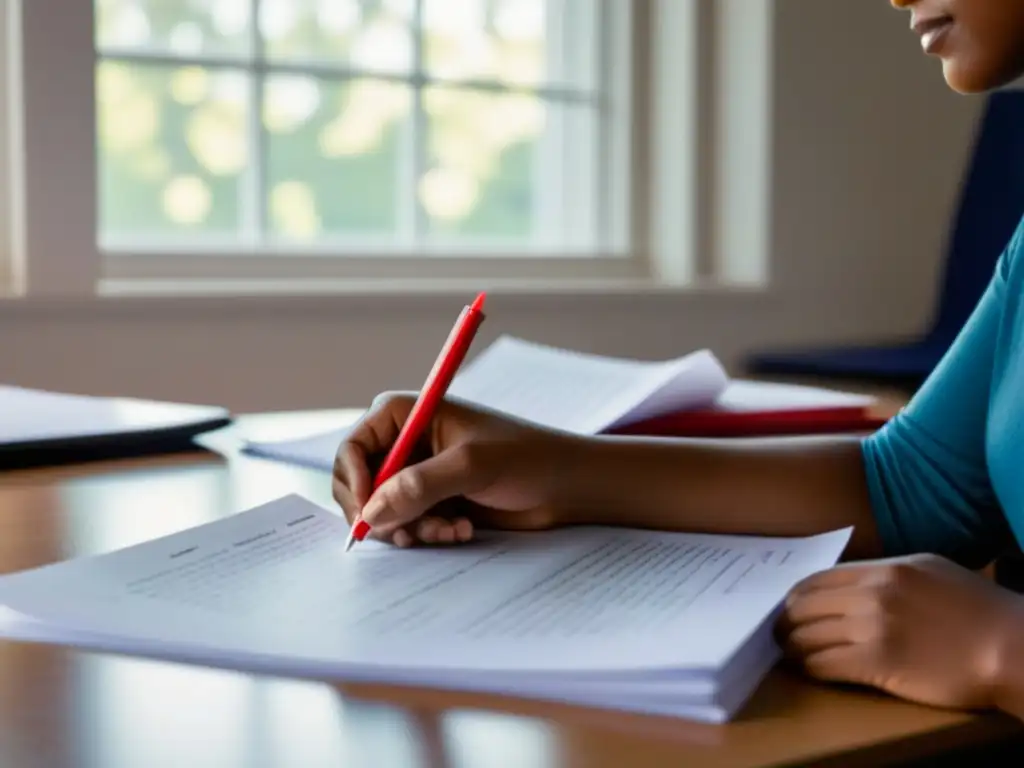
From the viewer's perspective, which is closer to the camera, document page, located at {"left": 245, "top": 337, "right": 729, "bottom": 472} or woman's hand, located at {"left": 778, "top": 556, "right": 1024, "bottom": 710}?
woman's hand, located at {"left": 778, "top": 556, "right": 1024, "bottom": 710}

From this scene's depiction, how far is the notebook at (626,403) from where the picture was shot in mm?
1060

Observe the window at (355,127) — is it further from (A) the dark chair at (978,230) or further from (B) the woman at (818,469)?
(B) the woman at (818,469)

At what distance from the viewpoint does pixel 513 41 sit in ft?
8.04

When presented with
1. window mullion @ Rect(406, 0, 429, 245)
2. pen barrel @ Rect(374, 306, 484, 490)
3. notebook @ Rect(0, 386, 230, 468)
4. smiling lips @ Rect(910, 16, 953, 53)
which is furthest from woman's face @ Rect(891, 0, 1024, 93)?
window mullion @ Rect(406, 0, 429, 245)

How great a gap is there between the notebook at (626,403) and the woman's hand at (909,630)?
0.49m

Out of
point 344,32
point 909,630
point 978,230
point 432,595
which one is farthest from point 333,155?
point 909,630

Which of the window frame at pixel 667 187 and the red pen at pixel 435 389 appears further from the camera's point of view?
the window frame at pixel 667 187

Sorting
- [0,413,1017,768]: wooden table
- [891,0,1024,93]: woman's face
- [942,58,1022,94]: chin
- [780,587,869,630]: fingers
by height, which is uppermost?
[891,0,1024,93]: woman's face

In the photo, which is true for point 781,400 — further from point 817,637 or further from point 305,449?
point 817,637

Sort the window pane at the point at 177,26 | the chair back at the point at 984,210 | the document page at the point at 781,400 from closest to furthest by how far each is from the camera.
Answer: the document page at the point at 781,400 → the window pane at the point at 177,26 → the chair back at the point at 984,210

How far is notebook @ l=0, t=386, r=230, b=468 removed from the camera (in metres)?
1.00

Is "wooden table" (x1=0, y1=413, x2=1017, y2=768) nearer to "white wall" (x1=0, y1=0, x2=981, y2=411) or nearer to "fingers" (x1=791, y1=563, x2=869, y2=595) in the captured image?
"fingers" (x1=791, y1=563, x2=869, y2=595)

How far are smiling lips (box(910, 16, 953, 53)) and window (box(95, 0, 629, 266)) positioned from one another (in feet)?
4.31

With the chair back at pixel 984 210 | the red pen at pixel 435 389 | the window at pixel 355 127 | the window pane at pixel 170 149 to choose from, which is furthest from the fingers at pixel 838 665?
the chair back at pixel 984 210
